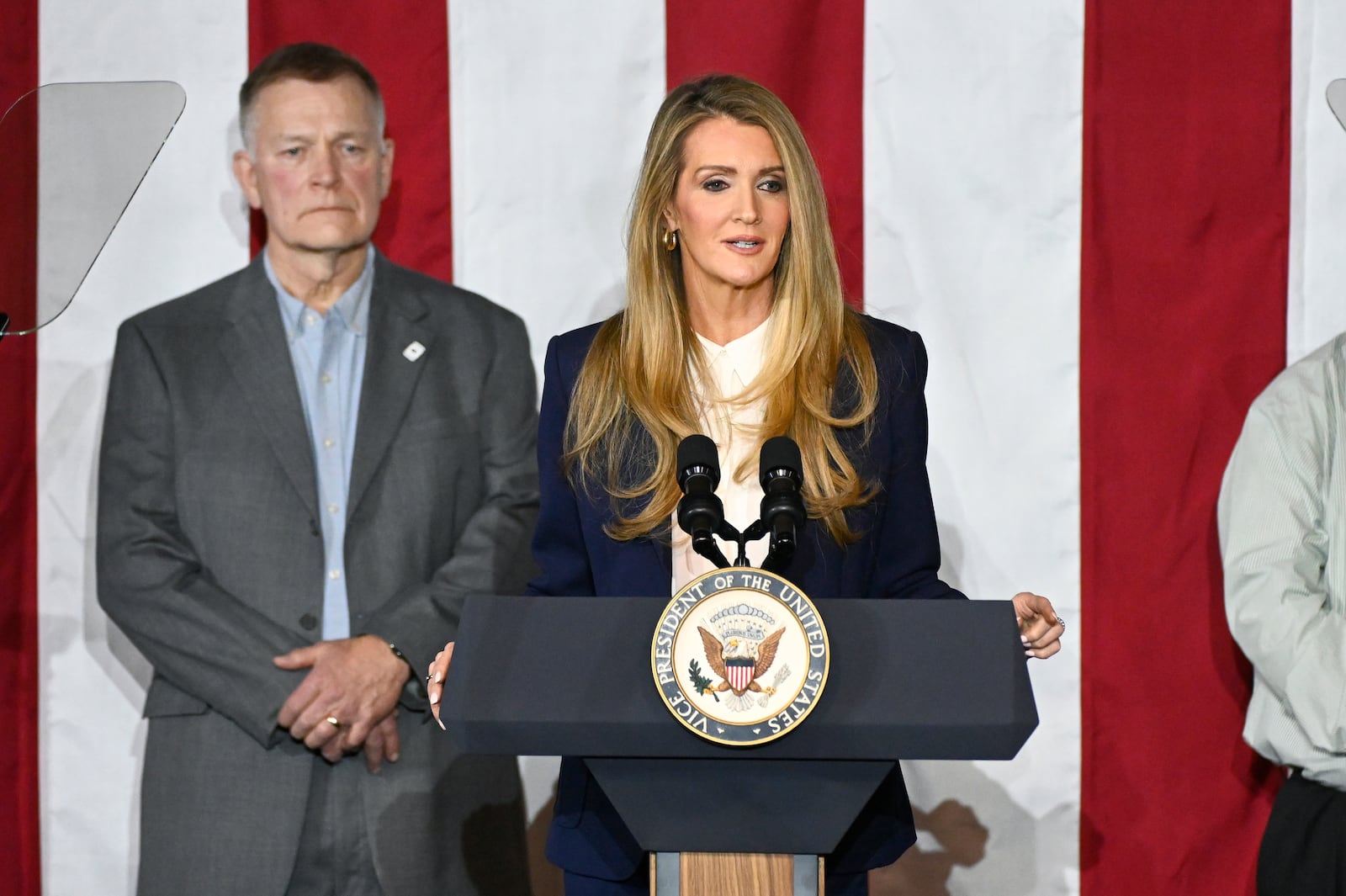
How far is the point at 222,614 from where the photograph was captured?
2.72m

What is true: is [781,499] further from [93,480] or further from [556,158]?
[93,480]

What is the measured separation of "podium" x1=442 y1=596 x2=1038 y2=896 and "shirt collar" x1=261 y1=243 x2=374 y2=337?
1408 mm

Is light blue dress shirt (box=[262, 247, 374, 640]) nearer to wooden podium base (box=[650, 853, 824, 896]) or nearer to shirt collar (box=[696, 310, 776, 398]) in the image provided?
shirt collar (box=[696, 310, 776, 398])

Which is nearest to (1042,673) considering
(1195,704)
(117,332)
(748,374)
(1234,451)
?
(1195,704)

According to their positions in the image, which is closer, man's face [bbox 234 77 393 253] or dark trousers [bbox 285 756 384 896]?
dark trousers [bbox 285 756 384 896]

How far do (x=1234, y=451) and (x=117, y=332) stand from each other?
217cm

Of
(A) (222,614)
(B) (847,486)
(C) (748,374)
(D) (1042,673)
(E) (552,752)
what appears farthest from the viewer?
(D) (1042,673)

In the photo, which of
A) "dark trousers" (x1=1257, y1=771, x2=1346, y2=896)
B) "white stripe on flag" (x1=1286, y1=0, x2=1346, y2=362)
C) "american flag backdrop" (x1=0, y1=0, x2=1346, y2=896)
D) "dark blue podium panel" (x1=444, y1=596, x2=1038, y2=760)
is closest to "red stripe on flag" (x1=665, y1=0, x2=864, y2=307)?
"american flag backdrop" (x1=0, y1=0, x2=1346, y2=896)

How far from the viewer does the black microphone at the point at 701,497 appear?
154cm

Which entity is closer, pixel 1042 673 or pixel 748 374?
pixel 748 374

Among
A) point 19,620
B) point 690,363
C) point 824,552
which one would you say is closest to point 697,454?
point 824,552

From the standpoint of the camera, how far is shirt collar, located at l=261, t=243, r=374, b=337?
9.45ft

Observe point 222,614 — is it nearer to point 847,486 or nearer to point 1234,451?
point 847,486

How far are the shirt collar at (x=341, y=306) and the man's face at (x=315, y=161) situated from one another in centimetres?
6
